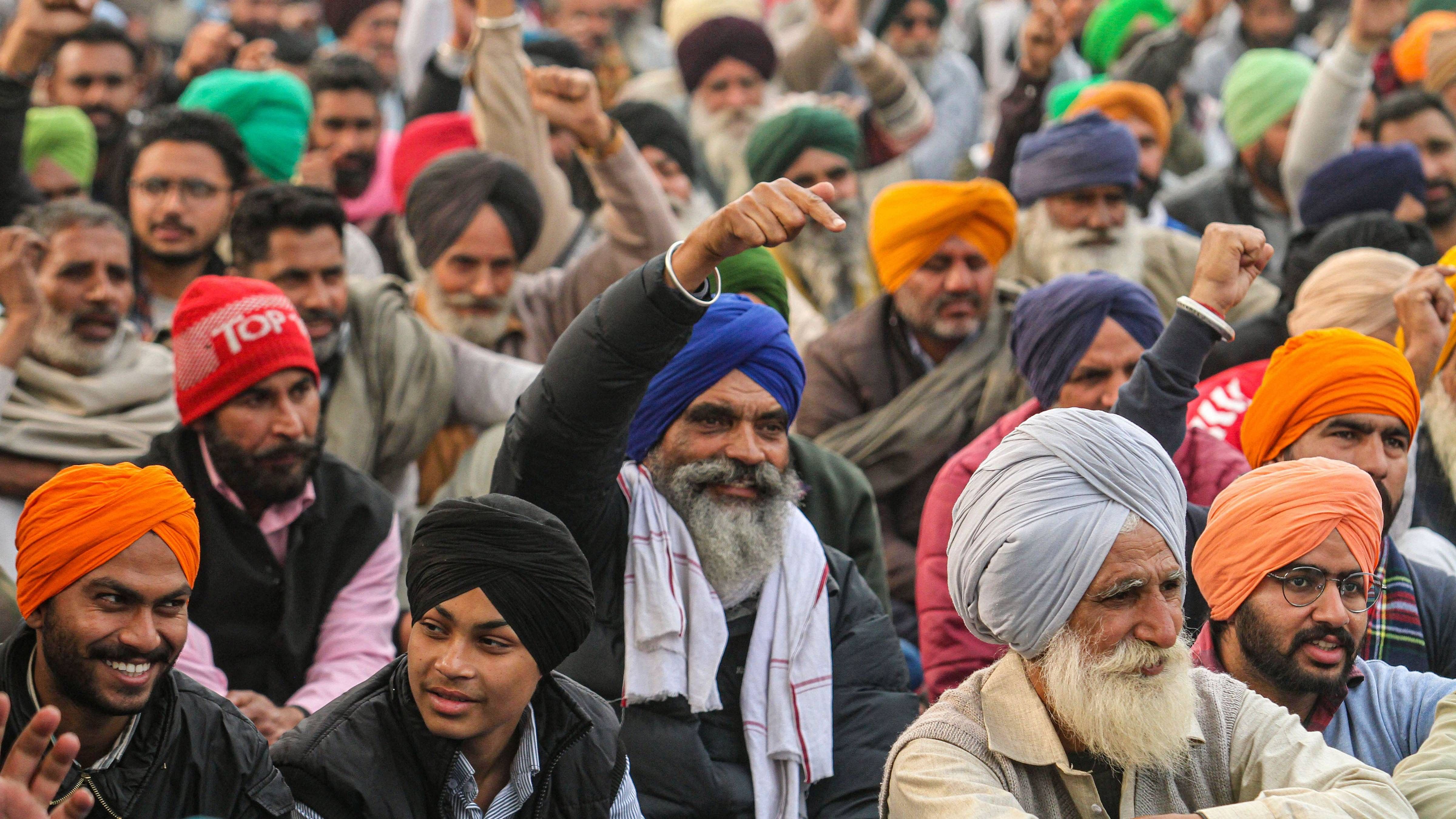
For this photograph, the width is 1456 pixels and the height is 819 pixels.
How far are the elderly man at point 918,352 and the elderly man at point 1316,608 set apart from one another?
6.89ft

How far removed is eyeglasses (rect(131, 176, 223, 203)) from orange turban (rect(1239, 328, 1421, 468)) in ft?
13.2

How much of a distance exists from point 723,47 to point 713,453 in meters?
5.36

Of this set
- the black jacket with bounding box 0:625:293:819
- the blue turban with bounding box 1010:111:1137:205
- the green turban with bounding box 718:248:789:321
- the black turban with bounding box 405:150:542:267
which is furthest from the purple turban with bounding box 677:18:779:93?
the black jacket with bounding box 0:625:293:819

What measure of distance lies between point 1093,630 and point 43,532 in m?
1.96

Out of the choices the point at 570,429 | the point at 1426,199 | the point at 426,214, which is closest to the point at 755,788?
the point at 570,429

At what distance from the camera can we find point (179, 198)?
20.2ft

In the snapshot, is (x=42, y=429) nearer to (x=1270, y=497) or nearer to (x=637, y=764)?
(x=637, y=764)

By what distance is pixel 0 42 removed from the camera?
707 centimetres

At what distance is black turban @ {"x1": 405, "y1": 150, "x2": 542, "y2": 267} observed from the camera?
6102 millimetres

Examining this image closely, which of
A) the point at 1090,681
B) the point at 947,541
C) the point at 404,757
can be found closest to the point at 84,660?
the point at 404,757

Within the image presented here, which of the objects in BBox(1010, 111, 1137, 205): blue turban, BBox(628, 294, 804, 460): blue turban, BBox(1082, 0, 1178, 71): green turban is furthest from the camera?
BBox(1082, 0, 1178, 71): green turban

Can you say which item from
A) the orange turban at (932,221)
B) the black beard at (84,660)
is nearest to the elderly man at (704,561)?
the black beard at (84,660)

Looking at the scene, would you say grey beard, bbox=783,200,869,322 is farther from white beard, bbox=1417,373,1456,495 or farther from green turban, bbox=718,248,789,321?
white beard, bbox=1417,373,1456,495

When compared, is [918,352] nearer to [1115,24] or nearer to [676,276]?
[676,276]
